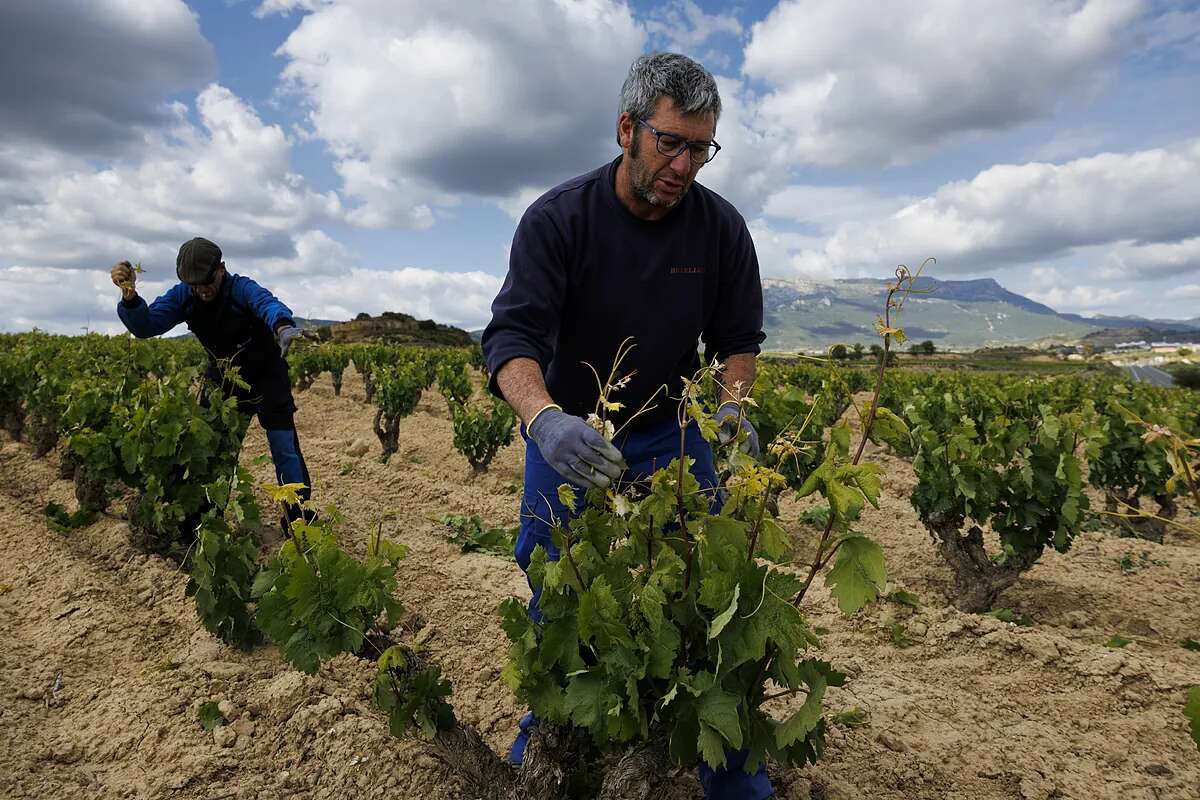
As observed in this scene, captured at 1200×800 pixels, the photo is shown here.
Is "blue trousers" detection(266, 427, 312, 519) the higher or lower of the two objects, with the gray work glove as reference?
lower

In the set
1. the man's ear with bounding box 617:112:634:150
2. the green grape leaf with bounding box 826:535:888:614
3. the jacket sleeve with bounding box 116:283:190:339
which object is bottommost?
the green grape leaf with bounding box 826:535:888:614

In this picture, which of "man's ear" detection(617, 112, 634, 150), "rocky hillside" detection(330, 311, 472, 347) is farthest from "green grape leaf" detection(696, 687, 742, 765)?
"rocky hillside" detection(330, 311, 472, 347)

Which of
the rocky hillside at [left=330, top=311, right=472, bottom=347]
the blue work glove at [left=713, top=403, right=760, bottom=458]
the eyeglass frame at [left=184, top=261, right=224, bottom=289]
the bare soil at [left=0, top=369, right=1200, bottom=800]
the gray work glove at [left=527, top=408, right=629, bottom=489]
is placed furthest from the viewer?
the rocky hillside at [left=330, top=311, right=472, bottom=347]

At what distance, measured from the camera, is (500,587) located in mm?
5000

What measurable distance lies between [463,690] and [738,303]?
2.40 m

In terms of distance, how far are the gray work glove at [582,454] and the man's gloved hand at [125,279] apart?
3.99 m

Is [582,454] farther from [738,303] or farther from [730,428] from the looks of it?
[738,303]

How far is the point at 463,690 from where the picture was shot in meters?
3.76

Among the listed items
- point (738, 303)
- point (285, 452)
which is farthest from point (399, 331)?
point (738, 303)

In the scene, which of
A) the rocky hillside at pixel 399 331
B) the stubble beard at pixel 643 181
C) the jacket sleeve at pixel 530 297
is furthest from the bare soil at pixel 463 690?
the rocky hillside at pixel 399 331

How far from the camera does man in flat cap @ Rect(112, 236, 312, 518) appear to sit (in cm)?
473

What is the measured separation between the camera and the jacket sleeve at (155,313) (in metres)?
4.73

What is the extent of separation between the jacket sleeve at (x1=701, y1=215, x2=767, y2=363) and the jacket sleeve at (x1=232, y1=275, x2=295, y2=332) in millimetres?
2990

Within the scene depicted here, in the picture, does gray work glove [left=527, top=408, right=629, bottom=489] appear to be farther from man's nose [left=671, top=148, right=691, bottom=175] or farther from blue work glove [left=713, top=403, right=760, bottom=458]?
man's nose [left=671, top=148, right=691, bottom=175]
